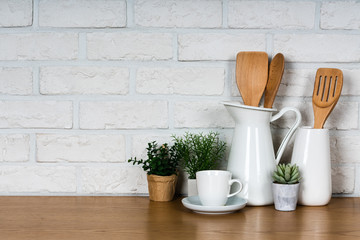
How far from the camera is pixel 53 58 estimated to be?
1.15 m

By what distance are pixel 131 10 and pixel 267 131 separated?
47 cm

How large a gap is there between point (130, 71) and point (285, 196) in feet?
1.66

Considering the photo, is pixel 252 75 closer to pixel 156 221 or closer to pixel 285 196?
pixel 285 196

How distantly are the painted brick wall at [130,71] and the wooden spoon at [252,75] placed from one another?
0.15ft

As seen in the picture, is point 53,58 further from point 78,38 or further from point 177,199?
point 177,199

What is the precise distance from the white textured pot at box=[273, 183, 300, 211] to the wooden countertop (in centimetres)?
2

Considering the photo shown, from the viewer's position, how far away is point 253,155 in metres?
1.02

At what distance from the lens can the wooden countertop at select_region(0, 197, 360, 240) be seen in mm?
807

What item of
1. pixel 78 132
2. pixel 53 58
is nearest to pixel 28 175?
pixel 78 132

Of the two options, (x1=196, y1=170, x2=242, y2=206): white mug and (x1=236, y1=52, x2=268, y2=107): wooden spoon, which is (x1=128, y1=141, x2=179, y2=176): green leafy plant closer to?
(x1=196, y1=170, x2=242, y2=206): white mug

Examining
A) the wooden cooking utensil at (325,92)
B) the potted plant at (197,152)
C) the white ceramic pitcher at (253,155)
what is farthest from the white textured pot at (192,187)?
the wooden cooking utensil at (325,92)

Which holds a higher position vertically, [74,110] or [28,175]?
[74,110]

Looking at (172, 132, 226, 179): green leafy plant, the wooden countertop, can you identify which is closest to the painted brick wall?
(172, 132, 226, 179): green leafy plant

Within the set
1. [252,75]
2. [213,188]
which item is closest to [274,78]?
[252,75]
